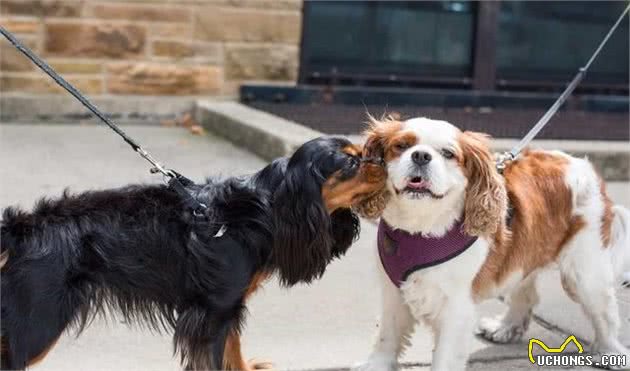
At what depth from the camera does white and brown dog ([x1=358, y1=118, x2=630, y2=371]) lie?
3.33 meters

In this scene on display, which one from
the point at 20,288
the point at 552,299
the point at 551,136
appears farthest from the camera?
the point at 551,136

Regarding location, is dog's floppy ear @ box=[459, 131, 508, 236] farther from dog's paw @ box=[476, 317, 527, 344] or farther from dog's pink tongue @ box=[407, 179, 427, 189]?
dog's paw @ box=[476, 317, 527, 344]

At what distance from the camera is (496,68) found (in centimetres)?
1127

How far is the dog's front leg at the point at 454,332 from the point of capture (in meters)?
3.49

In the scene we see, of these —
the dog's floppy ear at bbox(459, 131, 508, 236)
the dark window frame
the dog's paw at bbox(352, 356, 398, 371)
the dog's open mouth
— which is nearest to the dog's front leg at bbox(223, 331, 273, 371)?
the dog's paw at bbox(352, 356, 398, 371)

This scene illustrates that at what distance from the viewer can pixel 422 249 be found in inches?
136

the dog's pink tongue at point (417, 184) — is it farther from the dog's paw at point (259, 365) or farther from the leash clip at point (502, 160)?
the dog's paw at point (259, 365)

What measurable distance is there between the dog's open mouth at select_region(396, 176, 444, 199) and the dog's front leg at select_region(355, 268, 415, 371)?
56 centimetres

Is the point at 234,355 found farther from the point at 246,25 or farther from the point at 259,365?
the point at 246,25

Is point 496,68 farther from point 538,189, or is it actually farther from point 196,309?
point 196,309

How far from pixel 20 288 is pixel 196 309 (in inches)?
24.8

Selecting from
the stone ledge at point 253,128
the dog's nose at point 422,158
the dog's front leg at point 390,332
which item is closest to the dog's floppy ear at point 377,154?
the dog's nose at point 422,158

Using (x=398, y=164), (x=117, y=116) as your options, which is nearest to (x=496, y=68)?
(x=117, y=116)

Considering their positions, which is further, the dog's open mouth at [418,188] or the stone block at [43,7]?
the stone block at [43,7]
